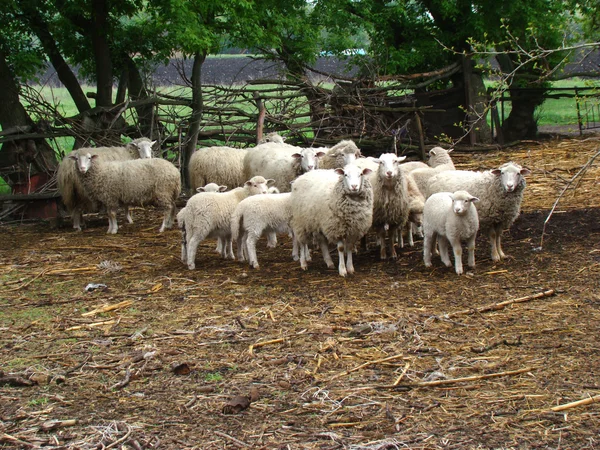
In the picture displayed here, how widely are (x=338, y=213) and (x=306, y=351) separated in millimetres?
2760

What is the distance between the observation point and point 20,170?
525 inches

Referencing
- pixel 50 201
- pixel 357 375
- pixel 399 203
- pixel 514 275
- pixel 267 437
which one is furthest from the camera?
pixel 50 201

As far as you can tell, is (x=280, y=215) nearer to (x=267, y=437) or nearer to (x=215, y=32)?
(x=267, y=437)

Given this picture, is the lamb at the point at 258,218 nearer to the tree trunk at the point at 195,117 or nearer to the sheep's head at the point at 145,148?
the sheep's head at the point at 145,148

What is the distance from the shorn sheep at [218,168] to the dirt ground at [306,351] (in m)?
2.93

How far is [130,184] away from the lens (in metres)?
11.8

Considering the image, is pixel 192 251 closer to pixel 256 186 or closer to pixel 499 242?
pixel 256 186

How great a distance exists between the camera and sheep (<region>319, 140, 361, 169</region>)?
1075cm

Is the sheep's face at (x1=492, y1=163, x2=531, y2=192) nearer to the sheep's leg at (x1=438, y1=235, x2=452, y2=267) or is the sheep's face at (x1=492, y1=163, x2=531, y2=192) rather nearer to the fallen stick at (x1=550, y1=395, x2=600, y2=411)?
the sheep's leg at (x1=438, y1=235, x2=452, y2=267)

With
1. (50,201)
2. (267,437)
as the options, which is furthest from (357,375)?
(50,201)

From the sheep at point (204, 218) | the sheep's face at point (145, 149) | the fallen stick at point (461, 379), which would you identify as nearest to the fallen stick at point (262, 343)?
the fallen stick at point (461, 379)

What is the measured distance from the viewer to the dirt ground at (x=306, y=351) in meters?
4.49

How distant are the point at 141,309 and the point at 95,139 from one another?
23.9 feet

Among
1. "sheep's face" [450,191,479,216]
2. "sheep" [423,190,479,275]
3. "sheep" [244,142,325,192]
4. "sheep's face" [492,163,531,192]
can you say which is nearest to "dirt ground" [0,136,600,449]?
"sheep" [423,190,479,275]
